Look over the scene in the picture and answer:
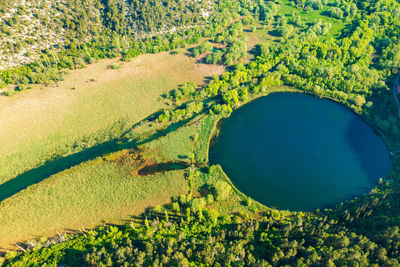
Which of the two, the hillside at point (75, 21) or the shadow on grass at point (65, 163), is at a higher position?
the hillside at point (75, 21)

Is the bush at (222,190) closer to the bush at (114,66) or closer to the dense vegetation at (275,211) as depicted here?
the dense vegetation at (275,211)

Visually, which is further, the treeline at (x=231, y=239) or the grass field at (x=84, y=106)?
the grass field at (x=84, y=106)

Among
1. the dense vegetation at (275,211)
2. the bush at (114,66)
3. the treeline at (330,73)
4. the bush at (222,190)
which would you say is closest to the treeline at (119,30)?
the dense vegetation at (275,211)

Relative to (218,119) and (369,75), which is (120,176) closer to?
(218,119)

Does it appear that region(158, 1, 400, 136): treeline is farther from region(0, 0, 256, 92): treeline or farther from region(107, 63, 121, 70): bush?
region(107, 63, 121, 70): bush

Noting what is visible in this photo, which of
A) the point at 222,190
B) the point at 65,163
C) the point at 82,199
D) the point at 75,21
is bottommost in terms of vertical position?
the point at 82,199

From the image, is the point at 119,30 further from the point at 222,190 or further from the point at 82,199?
the point at 222,190

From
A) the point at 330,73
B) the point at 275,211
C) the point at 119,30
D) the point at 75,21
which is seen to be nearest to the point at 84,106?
the point at 119,30
